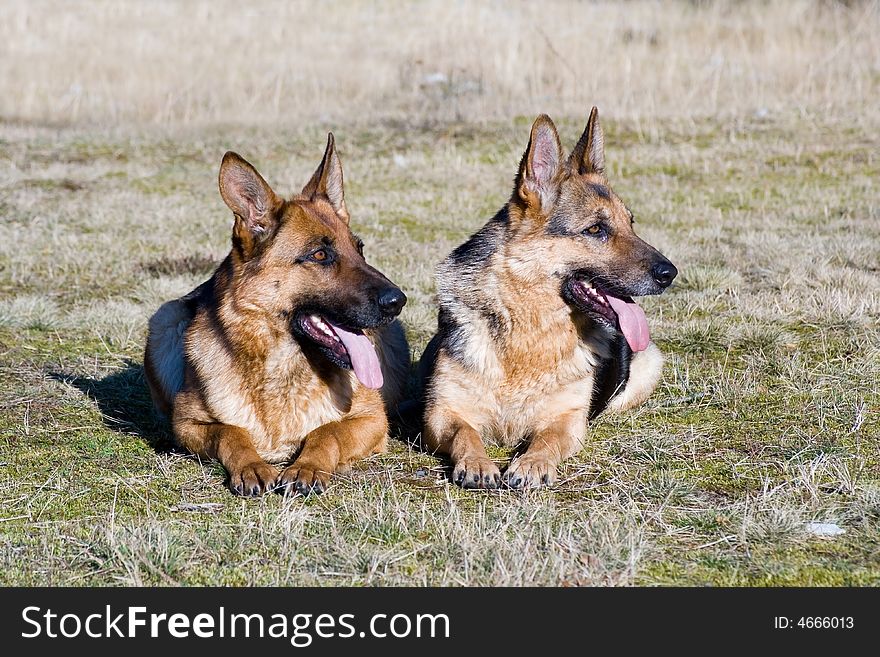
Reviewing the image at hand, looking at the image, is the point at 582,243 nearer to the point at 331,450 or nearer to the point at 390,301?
the point at 390,301

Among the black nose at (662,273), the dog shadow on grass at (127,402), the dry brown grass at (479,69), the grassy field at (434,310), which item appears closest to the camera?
the grassy field at (434,310)

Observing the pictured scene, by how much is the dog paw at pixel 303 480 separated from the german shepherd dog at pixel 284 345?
0.5 inches

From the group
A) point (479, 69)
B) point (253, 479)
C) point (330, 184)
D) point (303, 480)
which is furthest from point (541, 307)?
point (479, 69)

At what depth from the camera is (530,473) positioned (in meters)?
4.57

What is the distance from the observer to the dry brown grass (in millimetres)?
16031

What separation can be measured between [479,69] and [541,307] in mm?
12829

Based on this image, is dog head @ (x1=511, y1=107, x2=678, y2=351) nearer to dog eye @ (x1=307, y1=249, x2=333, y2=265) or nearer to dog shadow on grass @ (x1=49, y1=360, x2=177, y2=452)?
dog eye @ (x1=307, y1=249, x2=333, y2=265)

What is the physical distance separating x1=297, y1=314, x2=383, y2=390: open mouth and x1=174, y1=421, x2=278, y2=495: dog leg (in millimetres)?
591

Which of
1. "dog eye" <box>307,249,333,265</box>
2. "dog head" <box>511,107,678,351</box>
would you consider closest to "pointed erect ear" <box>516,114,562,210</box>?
"dog head" <box>511,107,678,351</box>

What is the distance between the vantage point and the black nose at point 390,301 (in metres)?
4.69

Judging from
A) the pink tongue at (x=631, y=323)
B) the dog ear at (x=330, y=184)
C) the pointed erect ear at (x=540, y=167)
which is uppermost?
the pointed erect ear at (x=540, y=167)

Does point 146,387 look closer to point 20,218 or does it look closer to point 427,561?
point 427,561

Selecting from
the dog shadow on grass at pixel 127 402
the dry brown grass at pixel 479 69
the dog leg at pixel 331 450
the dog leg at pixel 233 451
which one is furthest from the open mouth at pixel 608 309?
the dry brown grass at pixel 479 69

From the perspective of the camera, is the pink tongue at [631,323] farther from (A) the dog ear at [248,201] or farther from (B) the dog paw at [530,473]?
(A) the dog ear at [248,201]
